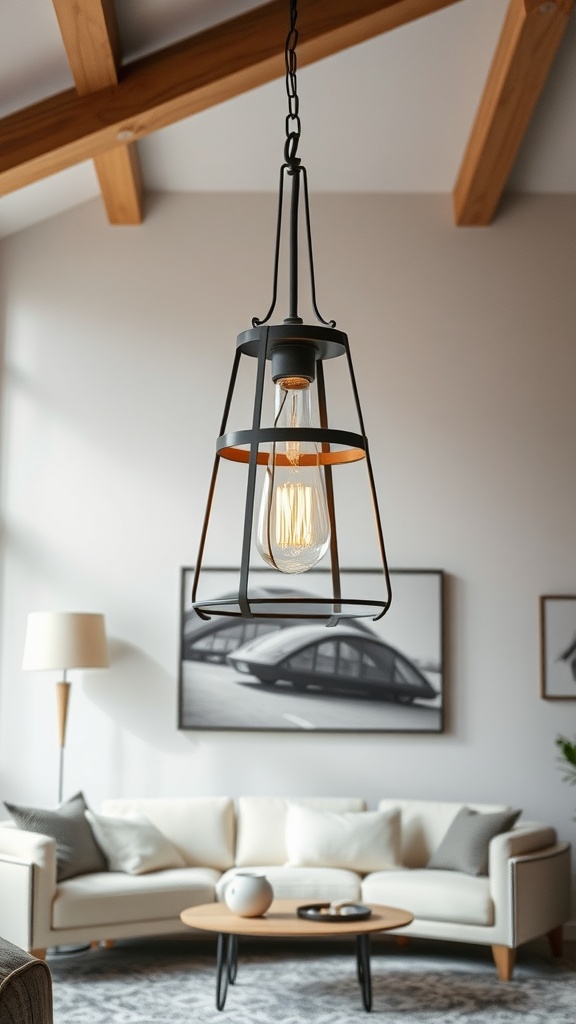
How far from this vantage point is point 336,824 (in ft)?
18.2

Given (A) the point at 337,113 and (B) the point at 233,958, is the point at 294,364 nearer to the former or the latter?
(B) the point at 233,958

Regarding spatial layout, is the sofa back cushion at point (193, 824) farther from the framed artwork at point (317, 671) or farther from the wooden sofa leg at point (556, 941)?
the wooden sofa leg at point (556, 941)

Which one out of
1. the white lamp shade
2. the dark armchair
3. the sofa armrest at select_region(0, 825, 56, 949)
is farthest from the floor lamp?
the dark armchair

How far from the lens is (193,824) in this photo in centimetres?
564

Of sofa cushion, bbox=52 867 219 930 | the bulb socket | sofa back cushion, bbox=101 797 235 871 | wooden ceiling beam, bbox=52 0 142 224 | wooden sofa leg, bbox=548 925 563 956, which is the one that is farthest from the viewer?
sofa back cushion, bbox=101 797 235 871

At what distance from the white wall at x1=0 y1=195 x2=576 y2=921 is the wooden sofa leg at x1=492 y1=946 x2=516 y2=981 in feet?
3.63

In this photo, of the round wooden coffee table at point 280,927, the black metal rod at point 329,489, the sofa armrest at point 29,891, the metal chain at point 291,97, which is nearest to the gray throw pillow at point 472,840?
the round wooden coffee table at point 280,927

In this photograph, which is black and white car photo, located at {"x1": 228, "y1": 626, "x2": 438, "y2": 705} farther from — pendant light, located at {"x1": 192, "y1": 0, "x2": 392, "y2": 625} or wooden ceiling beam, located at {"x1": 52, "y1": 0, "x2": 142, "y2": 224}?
pendant light, located at {"x1": 192, "y1": 0, "x2": 392, "y2": 625}

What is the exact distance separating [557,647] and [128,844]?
2.57 metres

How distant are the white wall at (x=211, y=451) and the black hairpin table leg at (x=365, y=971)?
4.93 feet

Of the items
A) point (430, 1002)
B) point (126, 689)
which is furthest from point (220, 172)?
point (430, 1002)

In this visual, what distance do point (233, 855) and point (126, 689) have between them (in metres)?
1.08

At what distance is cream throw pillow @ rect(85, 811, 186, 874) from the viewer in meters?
5.27

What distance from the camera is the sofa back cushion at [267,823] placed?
5617 mm
